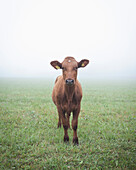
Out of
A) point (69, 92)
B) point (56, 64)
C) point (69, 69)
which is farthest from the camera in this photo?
point (56, 64)

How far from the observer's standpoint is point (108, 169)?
11.4 feet

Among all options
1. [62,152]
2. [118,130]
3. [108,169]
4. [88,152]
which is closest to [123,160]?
[108,169]

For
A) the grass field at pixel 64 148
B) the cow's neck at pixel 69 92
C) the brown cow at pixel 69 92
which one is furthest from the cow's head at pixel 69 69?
the grass field at pixel 64 148

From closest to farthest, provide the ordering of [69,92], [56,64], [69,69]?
[69,69]
[69,92]
[56,64]

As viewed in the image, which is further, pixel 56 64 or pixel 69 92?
pixel 56 64

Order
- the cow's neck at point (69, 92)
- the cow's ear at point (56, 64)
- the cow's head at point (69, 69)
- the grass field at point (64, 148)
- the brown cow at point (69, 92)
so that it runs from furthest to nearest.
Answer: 1. the cow's ear at point (56, 64)
2. the cow's neck at point (69, 92)
3. the brown cow at point (69, 92)
4. the cow's head at point (69, 69)
5. the grass field at point (64, 148)

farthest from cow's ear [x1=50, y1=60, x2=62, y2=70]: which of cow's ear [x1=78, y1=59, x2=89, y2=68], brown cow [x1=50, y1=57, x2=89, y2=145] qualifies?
cow's ear [x1=78, y1=59, x2=89, y2=68]

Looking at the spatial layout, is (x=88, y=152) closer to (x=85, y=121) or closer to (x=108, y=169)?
(x=108, y=169)

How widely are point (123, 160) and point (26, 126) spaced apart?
4214 mm

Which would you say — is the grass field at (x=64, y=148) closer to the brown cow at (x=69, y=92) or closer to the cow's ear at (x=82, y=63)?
the brown cow at (x=69, y=92)

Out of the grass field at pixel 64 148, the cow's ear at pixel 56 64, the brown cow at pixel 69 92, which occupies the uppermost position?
the cow's ear at pixel 56 64

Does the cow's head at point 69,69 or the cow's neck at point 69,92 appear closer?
the cow's head at point 69,69

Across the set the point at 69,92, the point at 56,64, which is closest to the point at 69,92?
the point at 69,92

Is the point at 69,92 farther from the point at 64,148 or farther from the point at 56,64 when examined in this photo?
the point at 64,148
